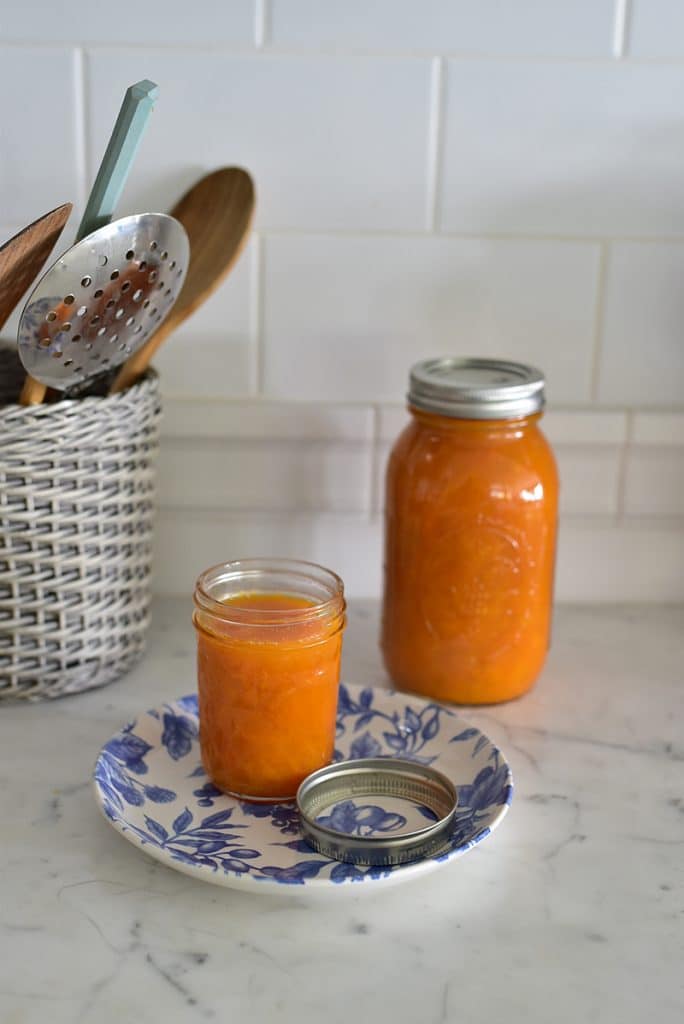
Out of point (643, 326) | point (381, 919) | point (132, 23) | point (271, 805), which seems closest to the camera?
point (381, 919)

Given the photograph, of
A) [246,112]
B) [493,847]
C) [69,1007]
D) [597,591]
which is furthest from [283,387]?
[69,1007]

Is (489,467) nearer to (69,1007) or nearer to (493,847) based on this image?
(493,847)

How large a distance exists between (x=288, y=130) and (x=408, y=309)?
174mm

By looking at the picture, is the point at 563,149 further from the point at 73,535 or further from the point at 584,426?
the point at 73,535

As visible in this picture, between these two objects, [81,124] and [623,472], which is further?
[623,472]

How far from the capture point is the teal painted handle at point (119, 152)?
0.70 metres

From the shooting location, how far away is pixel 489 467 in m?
0.83

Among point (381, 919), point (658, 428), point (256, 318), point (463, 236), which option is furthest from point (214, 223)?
point (381, 919)

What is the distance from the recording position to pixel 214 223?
3.05ft

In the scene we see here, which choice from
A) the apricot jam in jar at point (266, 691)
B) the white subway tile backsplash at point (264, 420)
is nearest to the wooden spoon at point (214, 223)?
the white subway tile backsplash at point (264, 420)

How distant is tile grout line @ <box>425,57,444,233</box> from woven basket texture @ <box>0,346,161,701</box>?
279 mm

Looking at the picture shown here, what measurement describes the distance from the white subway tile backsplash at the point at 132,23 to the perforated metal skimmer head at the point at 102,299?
24 cm

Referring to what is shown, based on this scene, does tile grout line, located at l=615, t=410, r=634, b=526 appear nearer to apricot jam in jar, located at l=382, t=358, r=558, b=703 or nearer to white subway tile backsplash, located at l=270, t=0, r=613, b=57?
apricot jam in jar, located at l=382, t=358, r=558, b=703

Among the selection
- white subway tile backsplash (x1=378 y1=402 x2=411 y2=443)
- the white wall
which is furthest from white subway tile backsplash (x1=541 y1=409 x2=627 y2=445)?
white subway tile backsplash (x1=378 y1=402 x2=411 y2=443)
